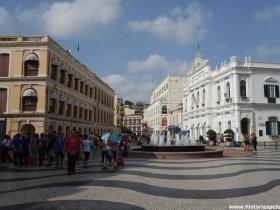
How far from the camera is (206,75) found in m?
53.4

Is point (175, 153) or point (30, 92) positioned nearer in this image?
point (175, 153)

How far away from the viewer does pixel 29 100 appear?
30.8m

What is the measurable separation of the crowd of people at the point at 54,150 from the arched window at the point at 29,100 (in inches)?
506

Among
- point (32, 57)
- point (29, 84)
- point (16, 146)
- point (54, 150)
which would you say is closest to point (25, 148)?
point (16, 146)

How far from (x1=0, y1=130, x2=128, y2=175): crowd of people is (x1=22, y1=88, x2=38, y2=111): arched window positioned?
1286 cm

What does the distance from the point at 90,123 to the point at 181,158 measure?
Answer: 29.8 m

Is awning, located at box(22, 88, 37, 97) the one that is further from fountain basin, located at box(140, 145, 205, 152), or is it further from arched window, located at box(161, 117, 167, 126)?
arched window, located at box(161, 117, 167, 126)

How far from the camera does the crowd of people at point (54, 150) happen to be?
1248 cm

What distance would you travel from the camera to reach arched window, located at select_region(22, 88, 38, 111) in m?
30.5

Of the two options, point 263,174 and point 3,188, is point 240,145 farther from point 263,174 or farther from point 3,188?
point 3,188

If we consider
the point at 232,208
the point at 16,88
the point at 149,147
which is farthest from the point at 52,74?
the point at 232,208

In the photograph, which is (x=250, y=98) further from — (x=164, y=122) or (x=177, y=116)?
(x=164, y=122)

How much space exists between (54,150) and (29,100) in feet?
56.6

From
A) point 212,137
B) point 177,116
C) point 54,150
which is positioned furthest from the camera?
point 177,116
